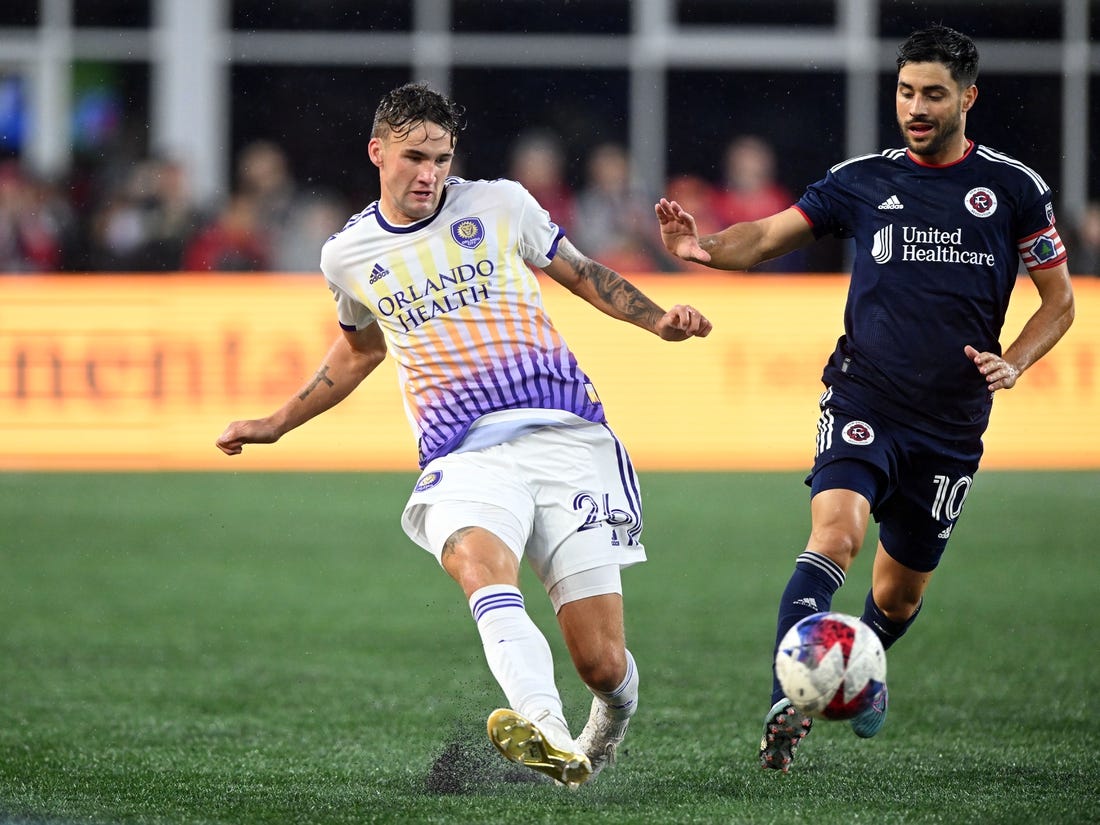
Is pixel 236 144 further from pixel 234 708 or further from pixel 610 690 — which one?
pixel 610 690

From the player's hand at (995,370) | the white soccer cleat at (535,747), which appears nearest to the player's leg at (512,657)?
the white soccer cleat at (535,747)

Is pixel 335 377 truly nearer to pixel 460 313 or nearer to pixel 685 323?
pixel 460 313

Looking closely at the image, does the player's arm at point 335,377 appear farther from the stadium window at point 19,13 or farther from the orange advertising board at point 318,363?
the stadium window at point 19,13

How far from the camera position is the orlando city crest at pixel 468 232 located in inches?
235

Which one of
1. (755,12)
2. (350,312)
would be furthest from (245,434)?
A: (755,12)

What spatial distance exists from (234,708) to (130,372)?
830cm

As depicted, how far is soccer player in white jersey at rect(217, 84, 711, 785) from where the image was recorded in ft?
19.0

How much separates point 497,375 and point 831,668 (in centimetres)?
147

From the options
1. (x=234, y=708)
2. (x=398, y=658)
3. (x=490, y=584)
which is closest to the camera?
(x=490, y=584)

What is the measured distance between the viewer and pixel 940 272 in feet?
20.3

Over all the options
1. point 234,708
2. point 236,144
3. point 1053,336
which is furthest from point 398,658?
point 236,144

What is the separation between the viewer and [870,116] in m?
23.0

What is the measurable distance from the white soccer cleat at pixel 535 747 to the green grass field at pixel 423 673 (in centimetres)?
26

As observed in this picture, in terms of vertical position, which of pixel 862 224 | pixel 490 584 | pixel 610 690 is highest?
pixel 862 224
